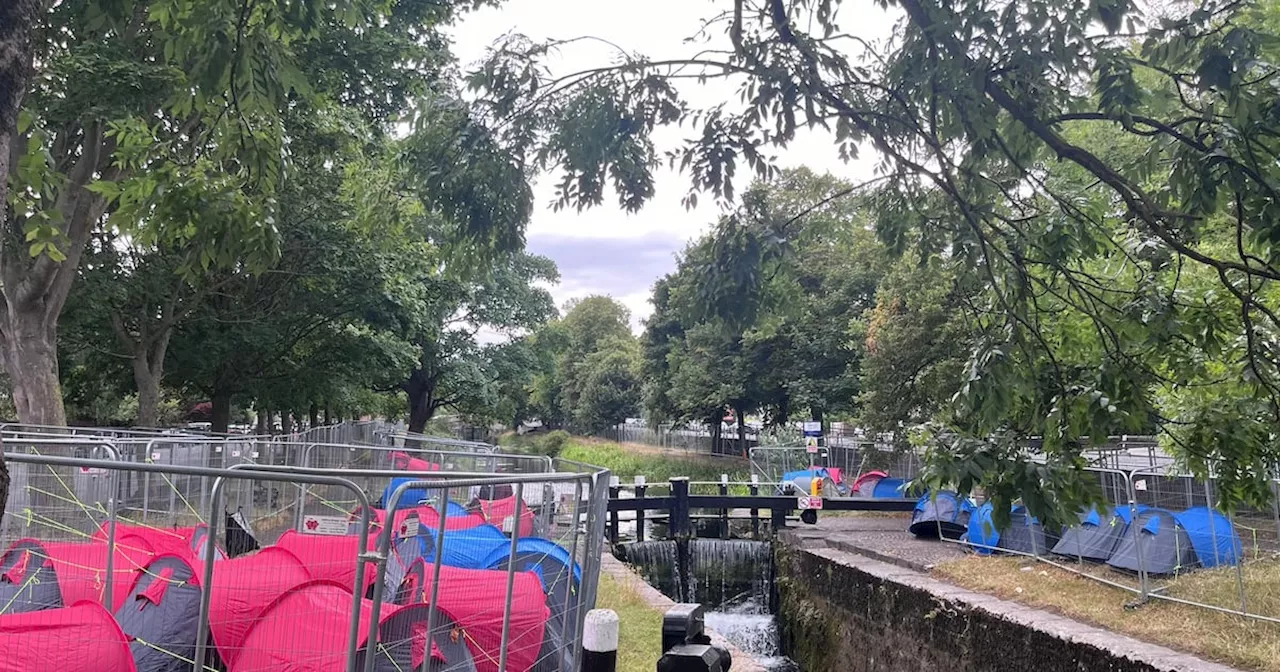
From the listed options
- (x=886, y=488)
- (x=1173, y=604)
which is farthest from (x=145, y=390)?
(x=1173, y=604)

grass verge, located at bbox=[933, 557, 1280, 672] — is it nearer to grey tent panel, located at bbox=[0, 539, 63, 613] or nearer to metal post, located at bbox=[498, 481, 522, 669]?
metal post, located at bbox=[498, 481, 522, 669]

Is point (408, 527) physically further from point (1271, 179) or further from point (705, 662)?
point (1271, 179)

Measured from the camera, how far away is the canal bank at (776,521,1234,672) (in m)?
8.52

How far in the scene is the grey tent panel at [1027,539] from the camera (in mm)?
12242

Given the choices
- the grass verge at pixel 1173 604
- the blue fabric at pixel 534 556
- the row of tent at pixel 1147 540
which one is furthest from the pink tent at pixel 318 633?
the grass verge at pixel 1173 604

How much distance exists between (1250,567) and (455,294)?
71.6 feet

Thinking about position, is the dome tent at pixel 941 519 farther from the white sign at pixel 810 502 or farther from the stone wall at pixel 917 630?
the white sign at pixel 810 502

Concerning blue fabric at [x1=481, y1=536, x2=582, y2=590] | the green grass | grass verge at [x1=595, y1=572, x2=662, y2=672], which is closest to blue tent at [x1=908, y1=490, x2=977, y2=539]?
grass verge at [x1=595, y1=572, x2=662, y2=672]

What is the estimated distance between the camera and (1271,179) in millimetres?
3129

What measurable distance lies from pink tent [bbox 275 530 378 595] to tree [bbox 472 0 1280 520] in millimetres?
2226

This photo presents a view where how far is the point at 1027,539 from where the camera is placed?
12500 millimetres

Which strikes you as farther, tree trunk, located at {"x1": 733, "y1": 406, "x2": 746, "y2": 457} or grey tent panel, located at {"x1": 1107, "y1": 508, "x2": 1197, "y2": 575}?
tree trunk, located at {"x1": 733, "y1": 406, "x2": 746, "y2": 457}

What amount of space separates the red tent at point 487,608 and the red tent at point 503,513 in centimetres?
117

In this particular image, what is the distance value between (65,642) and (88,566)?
1.08 m
